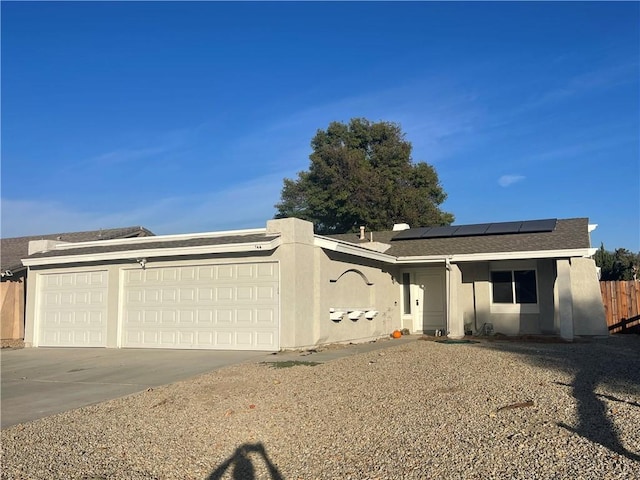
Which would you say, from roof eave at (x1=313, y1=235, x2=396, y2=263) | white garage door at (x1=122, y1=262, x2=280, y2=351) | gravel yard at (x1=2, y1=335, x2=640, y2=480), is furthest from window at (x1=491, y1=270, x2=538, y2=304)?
gravel yard at (x1=2, y1=335, x2=640, y2=480)

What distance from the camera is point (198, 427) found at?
721 centimetres

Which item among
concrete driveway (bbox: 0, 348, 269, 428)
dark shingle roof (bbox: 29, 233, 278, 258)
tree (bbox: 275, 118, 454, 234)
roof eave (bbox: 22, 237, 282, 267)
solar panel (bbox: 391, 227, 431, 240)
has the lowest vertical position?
concrete driveway (bbox: 0, 348, 269, 428)

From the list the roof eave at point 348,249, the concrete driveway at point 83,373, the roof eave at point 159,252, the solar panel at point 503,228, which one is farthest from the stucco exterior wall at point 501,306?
the concrete driveway at point 83,373

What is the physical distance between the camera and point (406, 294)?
21.5 m

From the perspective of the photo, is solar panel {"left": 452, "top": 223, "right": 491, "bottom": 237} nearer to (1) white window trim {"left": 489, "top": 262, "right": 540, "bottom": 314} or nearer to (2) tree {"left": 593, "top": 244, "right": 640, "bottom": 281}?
(1) white window trim {"left": 489, "top": 262, "right": 540, "bottom": 314}

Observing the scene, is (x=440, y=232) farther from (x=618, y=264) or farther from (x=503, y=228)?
(x=618, y=264)

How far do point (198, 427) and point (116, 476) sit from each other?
169 centimetres

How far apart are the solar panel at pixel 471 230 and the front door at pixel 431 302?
159 centimetres

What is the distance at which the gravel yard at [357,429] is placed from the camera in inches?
219

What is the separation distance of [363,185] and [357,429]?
32.5m

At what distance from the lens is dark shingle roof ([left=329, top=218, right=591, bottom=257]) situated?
58.6 ft

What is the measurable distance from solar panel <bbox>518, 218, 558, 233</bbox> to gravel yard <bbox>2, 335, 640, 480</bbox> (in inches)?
380

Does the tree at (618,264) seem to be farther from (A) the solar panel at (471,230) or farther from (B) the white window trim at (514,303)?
(B) the white window trim at (514,303)

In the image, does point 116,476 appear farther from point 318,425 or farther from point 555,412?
point 555,412
